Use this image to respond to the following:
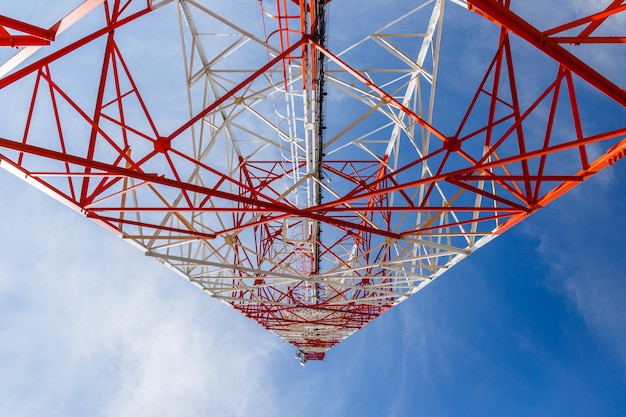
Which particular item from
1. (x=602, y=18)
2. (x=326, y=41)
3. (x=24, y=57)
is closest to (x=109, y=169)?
(x=24, y=57)

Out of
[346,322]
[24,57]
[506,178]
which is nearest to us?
[24,57]

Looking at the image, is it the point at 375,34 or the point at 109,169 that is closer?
the point at 109,169

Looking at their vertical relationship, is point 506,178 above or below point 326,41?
below

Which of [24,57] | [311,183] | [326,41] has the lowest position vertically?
[24,57]

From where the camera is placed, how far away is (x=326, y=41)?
1337cm

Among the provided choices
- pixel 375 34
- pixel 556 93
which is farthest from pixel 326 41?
pixel 556 93

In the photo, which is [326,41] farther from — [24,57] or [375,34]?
[24,57]

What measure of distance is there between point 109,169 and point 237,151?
46.1 feet

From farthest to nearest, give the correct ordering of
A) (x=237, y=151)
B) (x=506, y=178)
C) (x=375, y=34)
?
1. (x=237, y=151)
2. (x=375, y=34)
3. (x=506, y=178)

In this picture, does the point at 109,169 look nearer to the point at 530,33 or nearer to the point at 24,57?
the point at 24,57

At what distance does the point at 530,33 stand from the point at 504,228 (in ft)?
28.6

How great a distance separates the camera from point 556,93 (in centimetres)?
993

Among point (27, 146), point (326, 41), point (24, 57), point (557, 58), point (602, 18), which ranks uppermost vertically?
point (326, 41)

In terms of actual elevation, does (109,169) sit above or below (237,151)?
below
